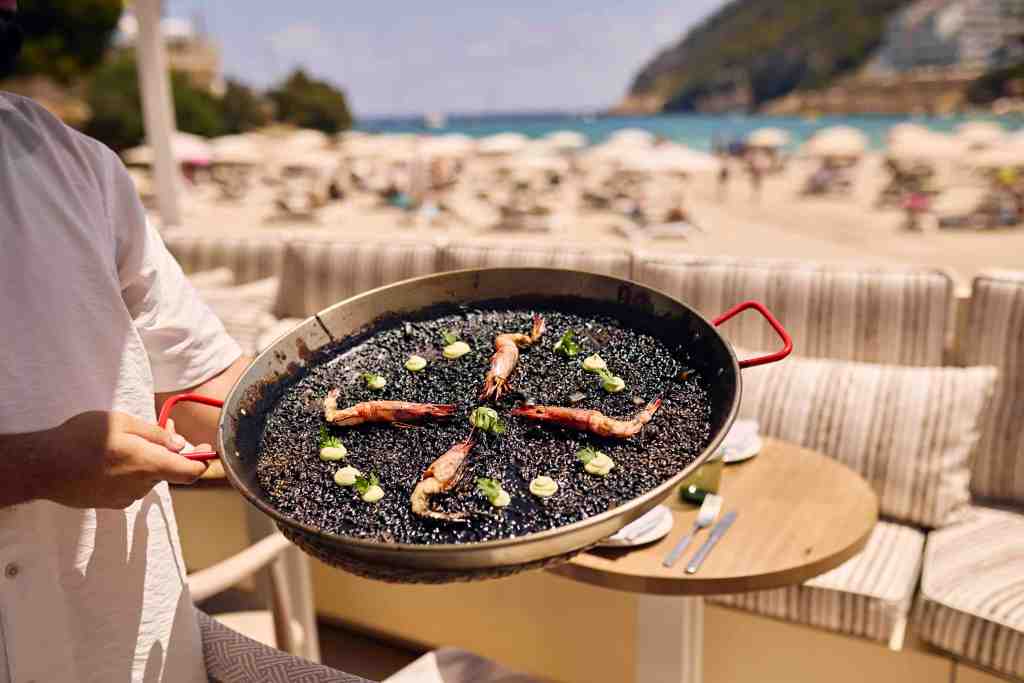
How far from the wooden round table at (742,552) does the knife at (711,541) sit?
0.05 feet

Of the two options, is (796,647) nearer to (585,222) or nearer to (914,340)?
(914,340)

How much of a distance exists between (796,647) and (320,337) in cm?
231

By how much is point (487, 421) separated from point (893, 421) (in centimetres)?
257

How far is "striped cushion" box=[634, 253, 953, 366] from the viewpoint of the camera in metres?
3.47

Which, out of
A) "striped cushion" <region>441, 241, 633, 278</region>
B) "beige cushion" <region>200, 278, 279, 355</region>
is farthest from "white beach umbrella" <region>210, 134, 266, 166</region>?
Answer: "striped cushion" <region>441, 241, 633, 278</region>

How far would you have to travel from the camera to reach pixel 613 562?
1.96 meters

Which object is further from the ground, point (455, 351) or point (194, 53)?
point (194, 53)

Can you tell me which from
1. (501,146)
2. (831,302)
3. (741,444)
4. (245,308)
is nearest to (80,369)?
(741,444)

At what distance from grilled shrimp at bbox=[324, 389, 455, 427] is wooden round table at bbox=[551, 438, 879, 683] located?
1083 millimetres

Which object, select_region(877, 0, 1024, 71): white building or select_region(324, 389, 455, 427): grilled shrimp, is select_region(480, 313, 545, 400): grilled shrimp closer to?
select_region(324, 389, 455, 427): grilled shrimp

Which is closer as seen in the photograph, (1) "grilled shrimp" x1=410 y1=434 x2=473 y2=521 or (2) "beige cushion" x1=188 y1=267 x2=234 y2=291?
(1) "grilled shrimp" x1=410 y1=434 x2=473 y2=521

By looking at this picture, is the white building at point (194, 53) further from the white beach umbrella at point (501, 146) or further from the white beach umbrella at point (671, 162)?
the white beach umbrella at point (671, 162)

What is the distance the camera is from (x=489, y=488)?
0.85m

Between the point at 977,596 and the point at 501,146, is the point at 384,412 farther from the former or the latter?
the point at 501,146
